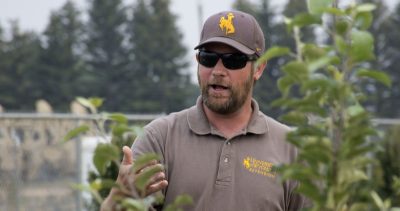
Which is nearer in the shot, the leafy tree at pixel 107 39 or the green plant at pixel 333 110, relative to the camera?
the green plant at pixel 333 110

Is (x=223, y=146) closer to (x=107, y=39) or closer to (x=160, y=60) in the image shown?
(x=160, y=60)

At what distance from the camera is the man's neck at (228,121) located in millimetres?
3486

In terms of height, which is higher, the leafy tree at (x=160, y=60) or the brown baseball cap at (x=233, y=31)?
the brown baseball cap at (x=233, y=31)

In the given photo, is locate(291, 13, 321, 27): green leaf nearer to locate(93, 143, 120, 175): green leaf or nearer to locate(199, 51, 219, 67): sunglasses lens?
locate(93, 143, 120, 175): green leaf

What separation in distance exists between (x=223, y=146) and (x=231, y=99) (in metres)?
0.18

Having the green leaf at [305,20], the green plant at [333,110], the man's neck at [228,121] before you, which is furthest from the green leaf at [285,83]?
the man's neck at [228,121]

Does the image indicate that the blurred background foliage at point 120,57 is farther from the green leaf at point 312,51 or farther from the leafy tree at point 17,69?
the green leaf at point 312,51

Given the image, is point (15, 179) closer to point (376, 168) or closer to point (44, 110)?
point (376, 168)

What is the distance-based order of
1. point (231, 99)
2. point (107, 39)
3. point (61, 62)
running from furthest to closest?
1. point (107, 39)
2. point (61, 62)
3. point (231, 99)

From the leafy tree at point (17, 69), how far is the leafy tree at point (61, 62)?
46 centimetres

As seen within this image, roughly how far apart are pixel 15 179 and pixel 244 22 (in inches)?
381

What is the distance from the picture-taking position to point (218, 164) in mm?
3320

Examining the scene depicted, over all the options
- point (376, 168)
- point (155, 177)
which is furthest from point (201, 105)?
point (376, 168)

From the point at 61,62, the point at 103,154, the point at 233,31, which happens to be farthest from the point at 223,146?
the point at 61,62
